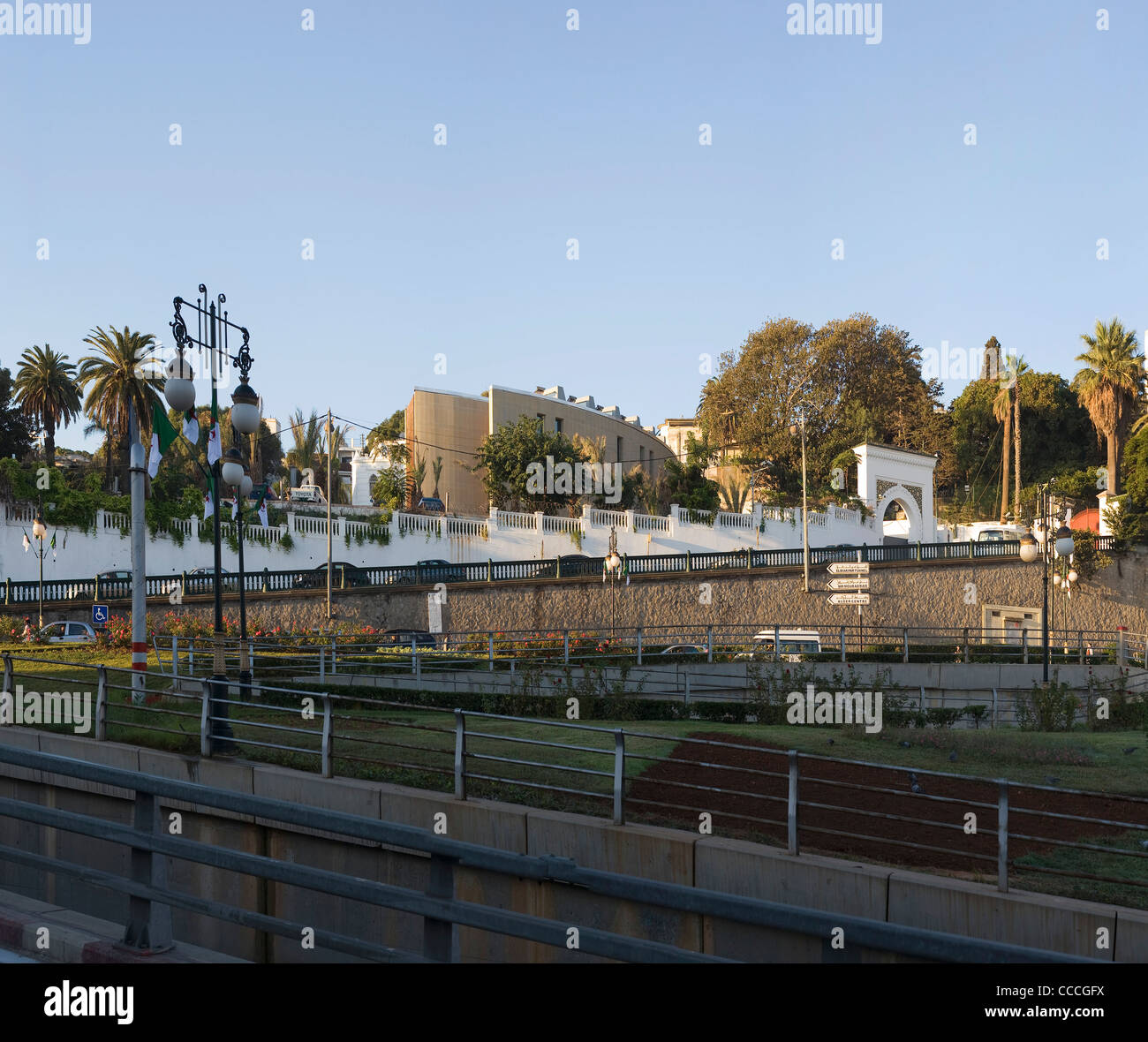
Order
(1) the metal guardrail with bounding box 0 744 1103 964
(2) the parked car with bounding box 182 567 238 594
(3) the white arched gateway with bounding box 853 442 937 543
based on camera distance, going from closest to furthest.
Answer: (1) the metal guardrail with bounding box 0 744 1103 964
(2) the parked car with bounding box 182 567 238 594
(3) the white arched gateway with bounding box 853 442 937 543

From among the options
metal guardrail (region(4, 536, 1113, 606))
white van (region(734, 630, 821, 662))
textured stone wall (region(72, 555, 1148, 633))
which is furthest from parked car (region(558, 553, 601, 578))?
white van (region(734, 630, 821, 662))

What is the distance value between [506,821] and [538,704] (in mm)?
10086

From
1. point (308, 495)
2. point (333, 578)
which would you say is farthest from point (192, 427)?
point (308, 495)

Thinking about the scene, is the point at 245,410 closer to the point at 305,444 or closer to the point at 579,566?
the point at 579,566

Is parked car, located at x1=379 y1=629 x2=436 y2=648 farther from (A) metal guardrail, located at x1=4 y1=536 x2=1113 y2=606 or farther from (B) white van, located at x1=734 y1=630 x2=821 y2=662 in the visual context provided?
(B) white van, located at x1=734 y1=630 x2=821 y2=662

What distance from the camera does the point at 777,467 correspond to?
6575cm

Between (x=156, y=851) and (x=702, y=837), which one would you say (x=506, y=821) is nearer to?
(x=702, y=837)

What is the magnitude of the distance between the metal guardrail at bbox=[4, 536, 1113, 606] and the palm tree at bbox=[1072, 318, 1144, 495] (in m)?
11.8

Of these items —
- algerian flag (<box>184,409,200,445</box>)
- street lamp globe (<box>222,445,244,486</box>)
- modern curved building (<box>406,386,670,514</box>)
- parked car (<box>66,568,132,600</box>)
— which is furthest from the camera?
modern curved building (<box>406,386,670,514</box>)

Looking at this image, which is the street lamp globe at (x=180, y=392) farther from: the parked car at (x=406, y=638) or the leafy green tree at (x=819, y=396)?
the leafy green tree at (x=819, y=396)

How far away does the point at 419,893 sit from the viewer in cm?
420

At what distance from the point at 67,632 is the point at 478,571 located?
13.9m

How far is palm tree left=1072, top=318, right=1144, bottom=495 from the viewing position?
5616cm

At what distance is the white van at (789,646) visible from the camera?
27109mm
